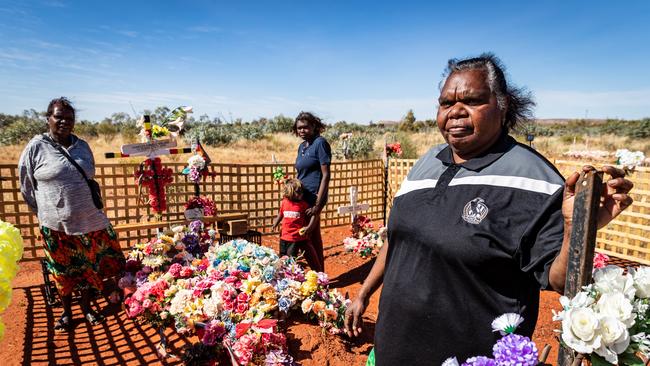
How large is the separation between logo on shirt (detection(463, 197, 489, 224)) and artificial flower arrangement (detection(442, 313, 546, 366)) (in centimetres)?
28

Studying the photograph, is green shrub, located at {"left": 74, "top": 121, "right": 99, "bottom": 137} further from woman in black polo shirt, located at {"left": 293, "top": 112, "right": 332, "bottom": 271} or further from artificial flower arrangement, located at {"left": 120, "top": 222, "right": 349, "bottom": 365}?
woman in black polo shirt, located at {"left": 293, "top": 112, "right": 332, "bottom": 271}

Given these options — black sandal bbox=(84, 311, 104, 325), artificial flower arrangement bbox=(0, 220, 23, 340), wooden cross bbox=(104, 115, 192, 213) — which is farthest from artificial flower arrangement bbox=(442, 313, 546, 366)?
wooden cross bbox=(104, 115, 192, 213)

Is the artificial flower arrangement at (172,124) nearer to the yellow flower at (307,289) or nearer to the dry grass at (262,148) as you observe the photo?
the yellow flower at (307,289)

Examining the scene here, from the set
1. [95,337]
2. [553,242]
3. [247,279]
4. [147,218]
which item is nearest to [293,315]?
[247,279]

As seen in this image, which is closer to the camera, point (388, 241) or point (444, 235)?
point (444, 235)

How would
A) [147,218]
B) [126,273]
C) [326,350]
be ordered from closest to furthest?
[326,350], [126,273], [147,218]

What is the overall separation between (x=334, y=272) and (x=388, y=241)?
13.0 ft

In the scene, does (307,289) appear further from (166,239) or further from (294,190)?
(166,239)

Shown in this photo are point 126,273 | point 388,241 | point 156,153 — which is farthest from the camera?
point 156,153

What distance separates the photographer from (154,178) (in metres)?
4.46

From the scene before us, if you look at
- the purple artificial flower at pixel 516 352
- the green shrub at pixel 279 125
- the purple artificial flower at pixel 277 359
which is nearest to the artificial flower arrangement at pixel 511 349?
the purple artificial flower at pixel 516 352

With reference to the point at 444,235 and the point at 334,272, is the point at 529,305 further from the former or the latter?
the point at 334,272

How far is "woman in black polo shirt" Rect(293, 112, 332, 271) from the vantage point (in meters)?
3.94

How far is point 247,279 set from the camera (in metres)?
→ 3.32
